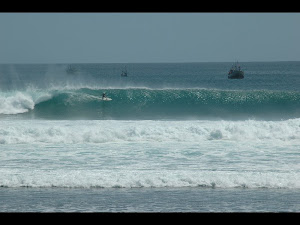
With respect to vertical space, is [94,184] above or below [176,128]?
below

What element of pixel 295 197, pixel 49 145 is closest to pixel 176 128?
pixel 49 145

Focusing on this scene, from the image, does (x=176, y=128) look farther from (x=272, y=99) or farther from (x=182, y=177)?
(x=272, y=99)

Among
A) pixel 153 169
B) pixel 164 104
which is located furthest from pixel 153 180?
pixel 164 104

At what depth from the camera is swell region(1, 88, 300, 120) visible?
2403 centimetres

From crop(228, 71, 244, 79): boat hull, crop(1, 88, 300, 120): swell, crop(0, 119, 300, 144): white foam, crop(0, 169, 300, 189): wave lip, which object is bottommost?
crop(0, 169, 300, 189): wave lip

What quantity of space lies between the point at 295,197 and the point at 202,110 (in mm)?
17779

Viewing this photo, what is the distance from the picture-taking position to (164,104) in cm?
2591

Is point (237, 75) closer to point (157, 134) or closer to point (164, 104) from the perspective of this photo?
point (164, 104)

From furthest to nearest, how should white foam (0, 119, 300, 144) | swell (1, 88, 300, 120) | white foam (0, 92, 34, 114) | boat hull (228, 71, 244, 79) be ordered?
boat hull (228, 71, 244, 79) < white foam (0, 92, 34, 114) < swell (1, 88, 300, 120) < white foam (0, 119, 300, 144)

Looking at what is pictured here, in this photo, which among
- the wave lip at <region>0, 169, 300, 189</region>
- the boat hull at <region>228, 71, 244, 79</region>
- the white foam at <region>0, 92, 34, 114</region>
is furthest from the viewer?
the boat hull at <region>228, 71, 244, 79</region>

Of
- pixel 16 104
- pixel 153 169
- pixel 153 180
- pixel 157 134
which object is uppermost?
pixel 16 104

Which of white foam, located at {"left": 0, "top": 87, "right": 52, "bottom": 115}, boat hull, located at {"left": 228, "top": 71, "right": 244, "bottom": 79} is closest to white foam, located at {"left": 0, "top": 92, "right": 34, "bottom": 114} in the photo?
white foam, located at {"left": 0, "top": 87, "right": 52, "bottom": 115}

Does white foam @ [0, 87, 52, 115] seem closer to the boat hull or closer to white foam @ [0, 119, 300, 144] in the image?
white foam @ [0, 119, 300, 144]

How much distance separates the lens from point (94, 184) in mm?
8531
